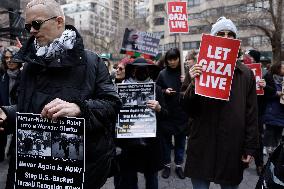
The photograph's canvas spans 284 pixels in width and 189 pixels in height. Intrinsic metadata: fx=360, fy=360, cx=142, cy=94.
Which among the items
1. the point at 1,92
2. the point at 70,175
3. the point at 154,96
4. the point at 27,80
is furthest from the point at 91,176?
the point at 1,92

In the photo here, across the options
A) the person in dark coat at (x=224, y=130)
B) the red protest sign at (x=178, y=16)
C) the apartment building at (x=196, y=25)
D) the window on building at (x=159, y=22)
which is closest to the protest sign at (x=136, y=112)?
the person in dark coat at (x=224, y=130)

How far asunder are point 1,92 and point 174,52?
2.95 m

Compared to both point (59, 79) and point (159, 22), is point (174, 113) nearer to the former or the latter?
point (59, 79)

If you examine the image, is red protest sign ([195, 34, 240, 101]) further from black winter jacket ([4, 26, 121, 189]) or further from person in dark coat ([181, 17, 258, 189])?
black winter jacket ([4, 26, 121, 189])

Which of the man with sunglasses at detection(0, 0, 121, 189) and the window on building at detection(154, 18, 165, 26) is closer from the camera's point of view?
the man with sunglasses at detection(0, 0, 121, 189)

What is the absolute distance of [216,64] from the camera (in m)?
2.96

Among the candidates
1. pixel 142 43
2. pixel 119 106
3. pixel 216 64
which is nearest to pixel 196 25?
pixel 142 43

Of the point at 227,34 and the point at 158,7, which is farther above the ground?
the point at 158,7

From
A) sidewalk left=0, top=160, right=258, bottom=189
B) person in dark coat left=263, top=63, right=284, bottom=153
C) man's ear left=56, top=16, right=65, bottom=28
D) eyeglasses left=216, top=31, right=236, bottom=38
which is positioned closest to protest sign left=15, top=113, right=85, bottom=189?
man's ear left=56, top=16, right=65, bottom=28

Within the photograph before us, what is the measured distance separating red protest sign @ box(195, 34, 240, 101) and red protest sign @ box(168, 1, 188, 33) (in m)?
4.19

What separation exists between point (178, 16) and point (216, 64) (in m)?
4.53

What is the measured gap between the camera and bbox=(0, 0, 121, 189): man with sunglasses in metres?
1.96

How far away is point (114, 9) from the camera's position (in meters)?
161

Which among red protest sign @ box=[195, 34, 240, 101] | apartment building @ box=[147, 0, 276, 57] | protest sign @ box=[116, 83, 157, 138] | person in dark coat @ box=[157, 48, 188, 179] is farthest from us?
apartment building @ box=[147, 0, 276, 57]
